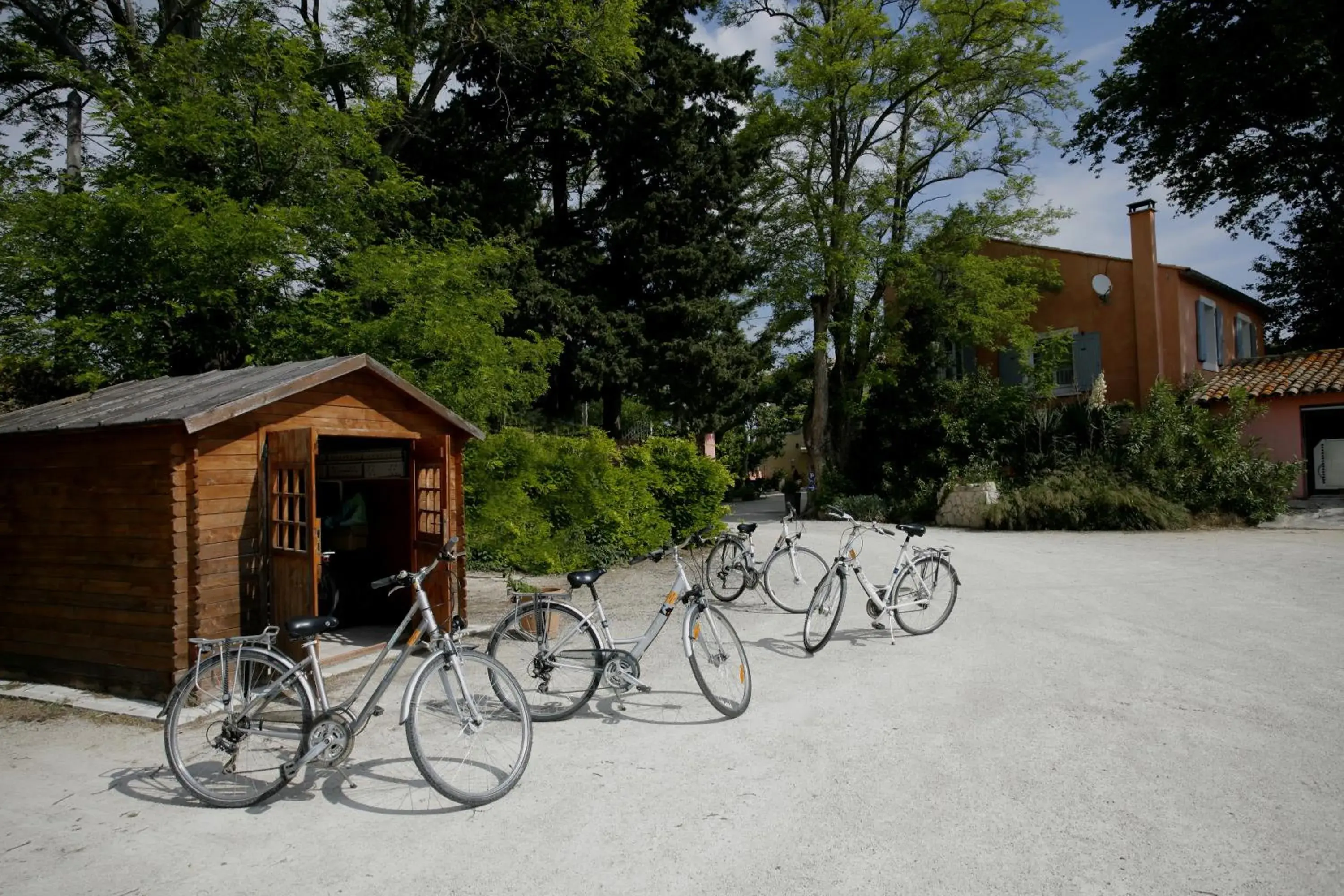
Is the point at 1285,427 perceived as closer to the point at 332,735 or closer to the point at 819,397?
the point at 819,397

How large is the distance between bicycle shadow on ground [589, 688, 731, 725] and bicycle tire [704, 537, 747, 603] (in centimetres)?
363

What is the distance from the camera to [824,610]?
22.9ft

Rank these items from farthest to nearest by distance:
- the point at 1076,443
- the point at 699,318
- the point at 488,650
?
the point at 699,318
the point at 1076,443
the point at 488,650

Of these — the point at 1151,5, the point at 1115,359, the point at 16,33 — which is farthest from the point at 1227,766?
the point at 1151,5

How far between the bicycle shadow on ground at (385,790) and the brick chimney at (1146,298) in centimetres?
2089

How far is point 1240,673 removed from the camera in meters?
5.88

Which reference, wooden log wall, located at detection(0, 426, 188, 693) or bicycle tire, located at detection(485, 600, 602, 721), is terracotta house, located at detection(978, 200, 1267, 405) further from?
wooden log wall, located at detection(0, 426, 188, 693)

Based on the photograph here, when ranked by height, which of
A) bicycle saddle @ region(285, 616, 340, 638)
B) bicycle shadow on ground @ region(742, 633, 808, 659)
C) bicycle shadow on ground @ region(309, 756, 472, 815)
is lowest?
bicycle shadow on ground @ region(309, 756, 472, 815)

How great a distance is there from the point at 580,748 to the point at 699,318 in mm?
16763

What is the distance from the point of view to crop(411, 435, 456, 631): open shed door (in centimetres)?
719

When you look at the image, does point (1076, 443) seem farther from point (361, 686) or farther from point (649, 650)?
point (361, 686)

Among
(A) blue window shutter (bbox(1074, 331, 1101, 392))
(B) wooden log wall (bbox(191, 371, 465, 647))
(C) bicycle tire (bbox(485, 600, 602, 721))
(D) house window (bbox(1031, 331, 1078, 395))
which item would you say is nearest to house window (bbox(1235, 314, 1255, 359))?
(A) blue window shutter (bbox(1074, 331, 1101, 392))

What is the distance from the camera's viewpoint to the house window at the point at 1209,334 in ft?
70.2

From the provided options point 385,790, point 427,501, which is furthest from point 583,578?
point 427,501
